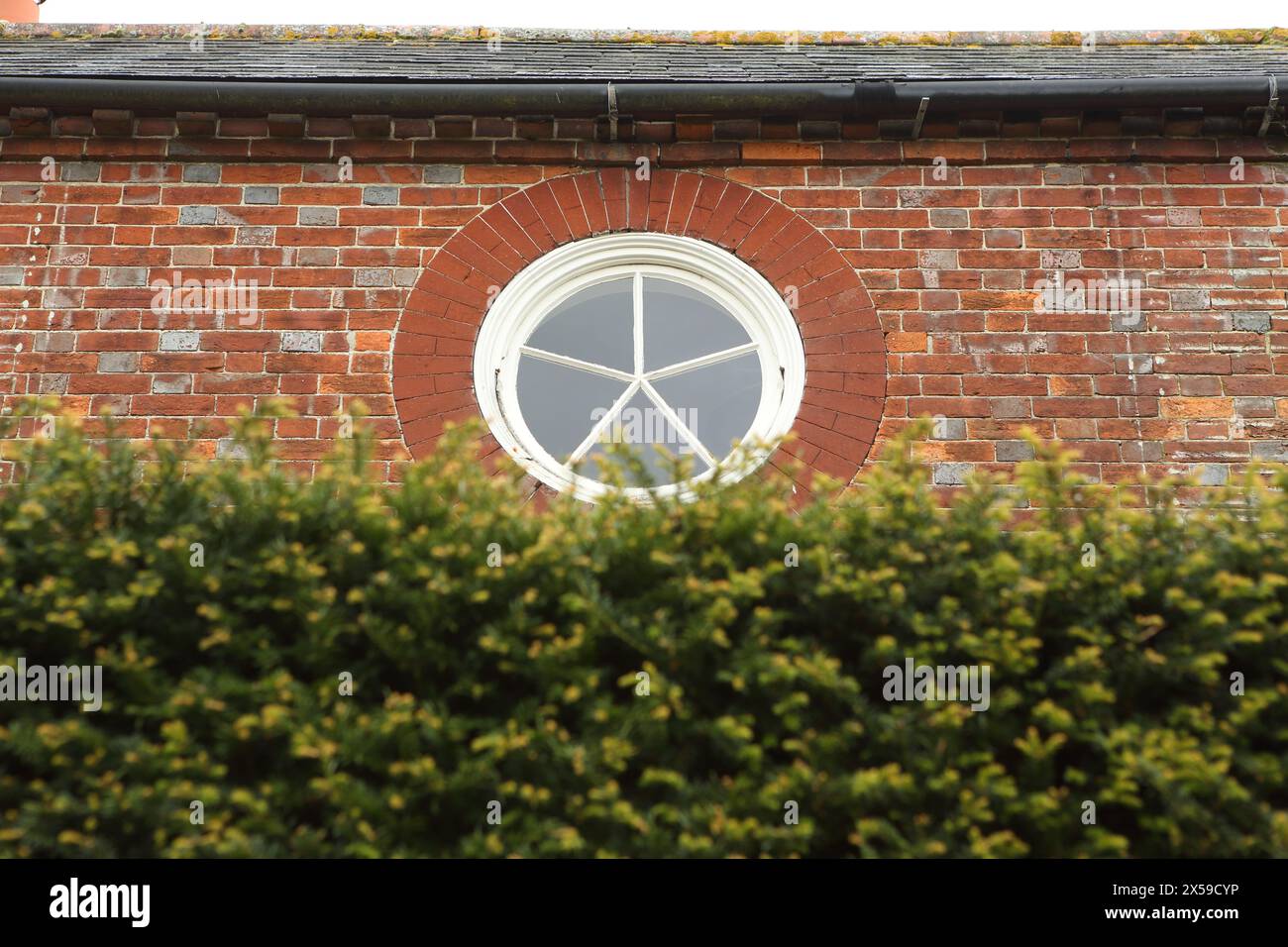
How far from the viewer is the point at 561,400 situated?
6.02m

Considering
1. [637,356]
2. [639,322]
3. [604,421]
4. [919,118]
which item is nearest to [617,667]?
[604,421]

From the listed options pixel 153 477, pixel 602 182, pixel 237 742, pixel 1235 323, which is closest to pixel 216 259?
pixel 602 182

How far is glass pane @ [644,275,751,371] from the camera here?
6.09 metres

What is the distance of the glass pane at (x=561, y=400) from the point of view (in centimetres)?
596

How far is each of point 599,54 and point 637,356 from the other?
7.11ft

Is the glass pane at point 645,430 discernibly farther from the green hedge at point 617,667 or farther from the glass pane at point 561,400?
the green hedge at point 617,667

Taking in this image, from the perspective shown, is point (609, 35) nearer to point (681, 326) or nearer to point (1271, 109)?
A: point (681, 326)

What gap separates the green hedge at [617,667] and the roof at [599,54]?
3261mm

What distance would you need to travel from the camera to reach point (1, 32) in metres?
7.74

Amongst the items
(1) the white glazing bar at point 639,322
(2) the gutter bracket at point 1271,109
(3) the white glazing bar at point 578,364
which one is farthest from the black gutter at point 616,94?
(3) the white glazing bar at point 578,364
